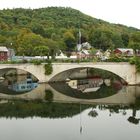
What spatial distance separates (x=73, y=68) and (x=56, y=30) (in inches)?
2430

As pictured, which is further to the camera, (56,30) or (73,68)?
(56,30)

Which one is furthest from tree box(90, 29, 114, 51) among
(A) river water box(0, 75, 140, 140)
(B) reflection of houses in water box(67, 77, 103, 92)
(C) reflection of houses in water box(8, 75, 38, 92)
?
(A) river water box(0, 75, 140, 140)

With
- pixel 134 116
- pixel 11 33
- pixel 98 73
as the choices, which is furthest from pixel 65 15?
pixel 134 116

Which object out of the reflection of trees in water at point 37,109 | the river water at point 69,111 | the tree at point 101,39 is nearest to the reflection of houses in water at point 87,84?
the river water at point 69,111

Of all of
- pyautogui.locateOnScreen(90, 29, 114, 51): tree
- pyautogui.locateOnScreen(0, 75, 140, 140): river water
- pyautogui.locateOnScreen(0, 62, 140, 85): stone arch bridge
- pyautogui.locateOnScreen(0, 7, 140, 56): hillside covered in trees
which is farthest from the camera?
pyautogui.locateOnScreen(90, 29, 114, 51): tree

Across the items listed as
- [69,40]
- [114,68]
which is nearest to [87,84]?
[114,68]

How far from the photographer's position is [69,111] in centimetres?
3659

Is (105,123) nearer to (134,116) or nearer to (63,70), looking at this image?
(134,116)

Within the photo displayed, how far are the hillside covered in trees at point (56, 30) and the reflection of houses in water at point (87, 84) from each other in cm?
2712

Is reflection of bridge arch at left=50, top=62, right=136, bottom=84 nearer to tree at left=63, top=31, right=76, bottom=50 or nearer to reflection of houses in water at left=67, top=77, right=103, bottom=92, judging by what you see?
reflection of houses in water at left=67, top=77, right=103, bottom=92

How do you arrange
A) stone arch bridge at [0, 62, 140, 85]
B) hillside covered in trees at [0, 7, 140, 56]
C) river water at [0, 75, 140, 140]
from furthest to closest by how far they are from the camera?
hillside covered in trees at [0, 7, 140, 56] < stone arch bridge at [0, 62, 140, 85] < river water at [0, 75, 140, 140]

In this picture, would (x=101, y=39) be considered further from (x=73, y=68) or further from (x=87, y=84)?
(x=73, y=68)

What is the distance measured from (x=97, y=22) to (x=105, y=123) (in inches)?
4306

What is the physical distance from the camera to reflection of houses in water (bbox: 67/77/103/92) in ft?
175
